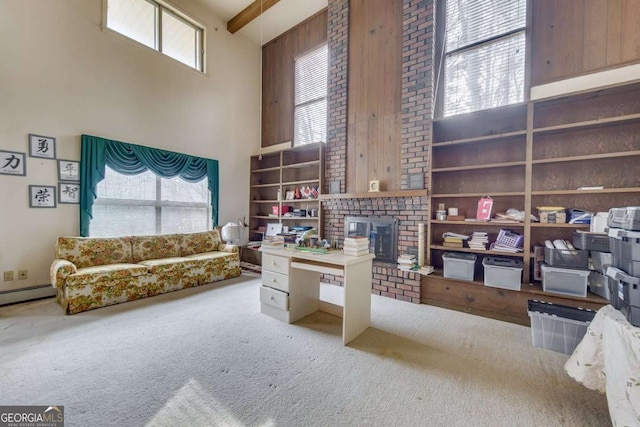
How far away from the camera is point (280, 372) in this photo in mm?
1797

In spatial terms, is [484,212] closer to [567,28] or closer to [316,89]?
[567,28]

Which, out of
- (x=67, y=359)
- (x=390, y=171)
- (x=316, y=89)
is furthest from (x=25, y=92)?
(x=390, y=171)

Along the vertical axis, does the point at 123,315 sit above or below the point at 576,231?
below

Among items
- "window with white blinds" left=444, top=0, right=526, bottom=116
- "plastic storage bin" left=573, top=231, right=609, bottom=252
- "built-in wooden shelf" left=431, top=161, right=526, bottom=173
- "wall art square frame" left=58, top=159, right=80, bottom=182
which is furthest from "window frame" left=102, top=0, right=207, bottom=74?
"plastic storage bin" left=573, top=231, right=609, bottom=252

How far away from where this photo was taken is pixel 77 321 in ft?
8.43

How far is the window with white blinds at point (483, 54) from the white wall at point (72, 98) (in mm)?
4112

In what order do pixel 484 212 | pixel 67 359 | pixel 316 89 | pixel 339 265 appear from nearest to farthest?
pixel 67 359 < pixel 339 265 < pixel 484 212 < pixel 316 89

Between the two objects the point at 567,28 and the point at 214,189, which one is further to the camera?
the point at 214,189

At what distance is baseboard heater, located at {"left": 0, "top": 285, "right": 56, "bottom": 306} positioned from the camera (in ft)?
9.75

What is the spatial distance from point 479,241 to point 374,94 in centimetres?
256

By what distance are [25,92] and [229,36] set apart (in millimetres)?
3474

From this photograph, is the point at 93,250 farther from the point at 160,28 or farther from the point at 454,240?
the point at 454,240

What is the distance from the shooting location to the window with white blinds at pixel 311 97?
15.9 feet

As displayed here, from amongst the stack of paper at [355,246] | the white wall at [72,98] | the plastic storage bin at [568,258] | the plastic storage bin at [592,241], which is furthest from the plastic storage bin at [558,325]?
the white wall at [72,98]
